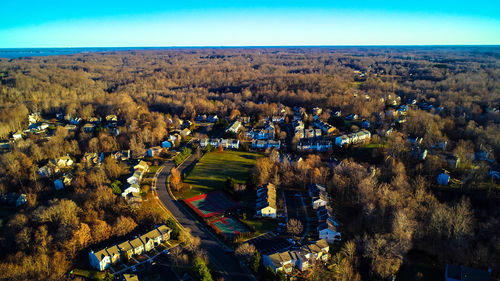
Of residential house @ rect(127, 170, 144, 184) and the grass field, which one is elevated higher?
residential house @ rect(127, 170, 144, 184)

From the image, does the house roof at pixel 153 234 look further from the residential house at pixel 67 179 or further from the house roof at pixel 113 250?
the residential house at pixel 67 179

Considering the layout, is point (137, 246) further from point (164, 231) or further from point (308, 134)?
point (308, 134)

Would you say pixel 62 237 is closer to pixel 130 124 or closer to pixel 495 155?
pixel 130 124

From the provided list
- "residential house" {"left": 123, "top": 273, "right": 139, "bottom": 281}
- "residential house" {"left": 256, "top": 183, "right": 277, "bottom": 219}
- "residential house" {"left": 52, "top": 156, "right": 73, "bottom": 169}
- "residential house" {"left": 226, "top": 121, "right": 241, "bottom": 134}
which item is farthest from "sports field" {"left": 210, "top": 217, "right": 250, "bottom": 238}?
"residential house" {"left": 52, "top": 156, "right": 73, "bottom": 169}

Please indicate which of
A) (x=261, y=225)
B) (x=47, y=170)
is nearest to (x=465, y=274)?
(x=261, y=225)

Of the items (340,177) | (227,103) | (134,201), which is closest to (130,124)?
(227,103)

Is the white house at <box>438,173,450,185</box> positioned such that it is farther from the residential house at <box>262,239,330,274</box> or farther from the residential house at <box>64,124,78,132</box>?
the residential house at <box>64,124,78,132</box>

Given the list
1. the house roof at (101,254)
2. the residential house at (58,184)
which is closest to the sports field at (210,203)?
the house roof at (101,254)
